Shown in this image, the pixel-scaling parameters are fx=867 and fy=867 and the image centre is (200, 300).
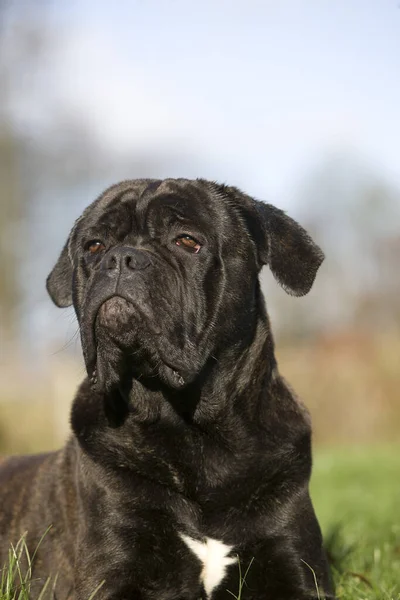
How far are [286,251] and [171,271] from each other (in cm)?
66

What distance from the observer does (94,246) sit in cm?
399

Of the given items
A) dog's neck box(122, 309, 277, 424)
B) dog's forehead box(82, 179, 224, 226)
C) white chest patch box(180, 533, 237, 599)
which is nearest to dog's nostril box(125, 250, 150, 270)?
dog's forehead box(82, 179, 224, 226)

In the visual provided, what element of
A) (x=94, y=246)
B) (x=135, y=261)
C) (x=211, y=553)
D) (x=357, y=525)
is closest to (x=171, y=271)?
(x=135, y=261)

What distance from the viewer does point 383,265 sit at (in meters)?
28.1

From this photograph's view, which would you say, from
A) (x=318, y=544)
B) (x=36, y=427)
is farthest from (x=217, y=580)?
(x=36, y=427)

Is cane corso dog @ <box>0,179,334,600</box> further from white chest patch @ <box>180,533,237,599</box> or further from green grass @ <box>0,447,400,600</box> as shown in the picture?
green grass @ <box>0,447,400,600</box>

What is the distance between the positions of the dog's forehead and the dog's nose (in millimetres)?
349

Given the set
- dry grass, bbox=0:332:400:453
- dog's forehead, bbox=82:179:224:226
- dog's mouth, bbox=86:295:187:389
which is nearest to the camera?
dog's mouth, bbox=86:295:187:389

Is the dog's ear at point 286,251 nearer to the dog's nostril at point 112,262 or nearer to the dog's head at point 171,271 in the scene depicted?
the dog's head at point 171,271

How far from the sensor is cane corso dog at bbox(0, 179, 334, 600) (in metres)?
3.58

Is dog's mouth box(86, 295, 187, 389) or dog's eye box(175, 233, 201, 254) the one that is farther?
dog's eye box(175, 233, 201, 254)

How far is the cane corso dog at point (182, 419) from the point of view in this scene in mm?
3582

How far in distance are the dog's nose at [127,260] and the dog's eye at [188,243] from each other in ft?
0.75

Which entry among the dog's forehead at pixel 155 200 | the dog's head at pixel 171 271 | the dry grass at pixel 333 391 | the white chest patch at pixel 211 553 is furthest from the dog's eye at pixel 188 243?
the dry grass at pixel 333 391
